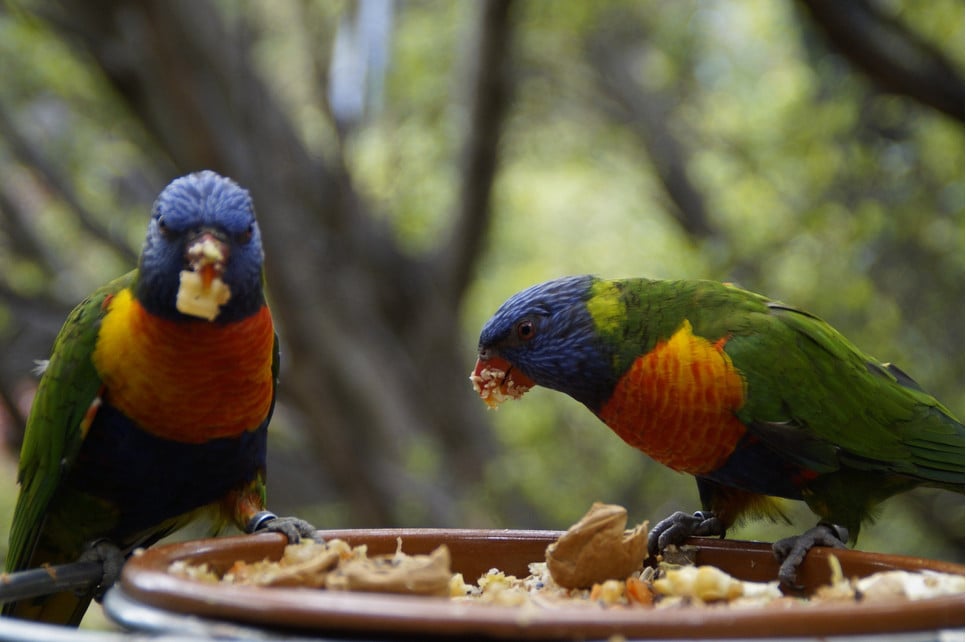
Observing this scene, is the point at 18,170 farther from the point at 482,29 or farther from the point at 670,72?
the point at 670,72

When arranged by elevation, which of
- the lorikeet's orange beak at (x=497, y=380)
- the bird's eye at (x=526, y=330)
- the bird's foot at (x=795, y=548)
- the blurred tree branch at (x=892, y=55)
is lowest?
the bird's foot at (x=795, y=548)

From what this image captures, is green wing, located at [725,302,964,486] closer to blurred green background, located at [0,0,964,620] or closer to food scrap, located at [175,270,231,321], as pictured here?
food scrap, located at [175,270,231,321]

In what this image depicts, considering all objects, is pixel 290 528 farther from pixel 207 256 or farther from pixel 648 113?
pixel 648 113

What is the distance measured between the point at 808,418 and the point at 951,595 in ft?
3.15

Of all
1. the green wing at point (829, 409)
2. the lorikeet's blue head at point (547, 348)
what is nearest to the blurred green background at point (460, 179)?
the green wing at point (829, 409)

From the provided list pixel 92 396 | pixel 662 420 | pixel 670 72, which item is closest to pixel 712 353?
pixel 662 420

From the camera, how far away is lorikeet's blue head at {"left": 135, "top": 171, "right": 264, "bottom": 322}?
197 centimetres

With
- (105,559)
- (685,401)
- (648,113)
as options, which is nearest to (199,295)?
(105,559)

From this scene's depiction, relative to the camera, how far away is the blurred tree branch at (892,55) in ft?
12.5

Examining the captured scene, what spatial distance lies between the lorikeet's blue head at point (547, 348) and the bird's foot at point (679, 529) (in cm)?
32

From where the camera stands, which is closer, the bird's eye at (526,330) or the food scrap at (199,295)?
the food scrap at (199,295)

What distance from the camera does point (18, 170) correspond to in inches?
264

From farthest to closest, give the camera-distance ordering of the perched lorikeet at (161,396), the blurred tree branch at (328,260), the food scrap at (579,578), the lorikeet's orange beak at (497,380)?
the blurred tree branch at (328,260) → the lorikeet's orange beak at (497,380) → the perched lorikeet at (161,396) → the food scrap at (579,578)

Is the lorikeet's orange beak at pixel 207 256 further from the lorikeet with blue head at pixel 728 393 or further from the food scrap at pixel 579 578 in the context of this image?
the lorikeet with blue head at pixel 728 393
